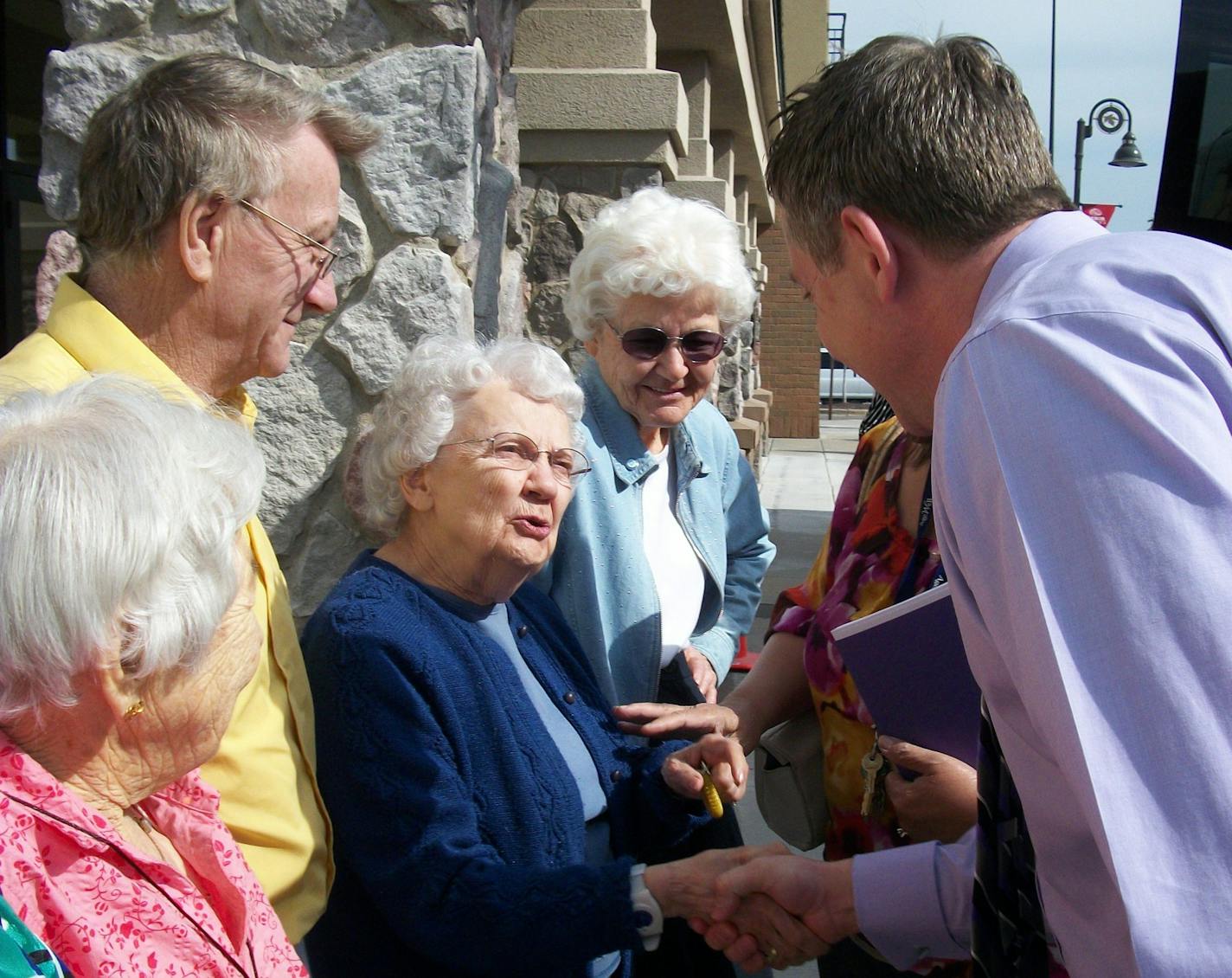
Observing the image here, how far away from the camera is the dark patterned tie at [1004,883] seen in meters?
1.36

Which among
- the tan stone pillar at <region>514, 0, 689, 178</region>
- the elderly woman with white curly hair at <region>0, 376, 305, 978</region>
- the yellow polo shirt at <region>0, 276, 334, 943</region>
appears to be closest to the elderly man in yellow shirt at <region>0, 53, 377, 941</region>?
the yellow polo shirt at <region>0, 276, 334, 943</region>

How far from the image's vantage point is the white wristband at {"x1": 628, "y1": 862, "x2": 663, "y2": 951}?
5.69 feet

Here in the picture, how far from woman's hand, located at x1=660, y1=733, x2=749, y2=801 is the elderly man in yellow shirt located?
0.69 m

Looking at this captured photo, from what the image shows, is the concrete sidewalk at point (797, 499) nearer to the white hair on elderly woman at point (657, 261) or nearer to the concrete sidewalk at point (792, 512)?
the concrete sidewalk at point (792, 512)

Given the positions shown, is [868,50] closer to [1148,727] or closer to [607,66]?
[1148,727]

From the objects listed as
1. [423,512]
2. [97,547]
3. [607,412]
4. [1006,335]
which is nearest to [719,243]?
[607,412]

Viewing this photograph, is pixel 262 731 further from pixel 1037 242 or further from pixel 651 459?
pixel 651 459

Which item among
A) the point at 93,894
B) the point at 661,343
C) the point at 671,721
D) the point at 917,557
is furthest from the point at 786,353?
the point at 93,894

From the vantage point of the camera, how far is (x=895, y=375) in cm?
151

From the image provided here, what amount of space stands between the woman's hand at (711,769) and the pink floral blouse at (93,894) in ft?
3.21

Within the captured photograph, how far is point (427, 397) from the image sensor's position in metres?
2.13

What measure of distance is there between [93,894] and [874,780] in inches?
49.6

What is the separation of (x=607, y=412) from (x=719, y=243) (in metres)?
0.50

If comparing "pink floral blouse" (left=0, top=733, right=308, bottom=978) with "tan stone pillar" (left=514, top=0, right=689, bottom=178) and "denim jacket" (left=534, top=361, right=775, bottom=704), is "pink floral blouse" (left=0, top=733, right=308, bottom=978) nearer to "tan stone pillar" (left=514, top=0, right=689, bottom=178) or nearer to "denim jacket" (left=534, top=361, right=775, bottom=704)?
"denim jacket" (left=534, top=361, right=775, bottom=704)
